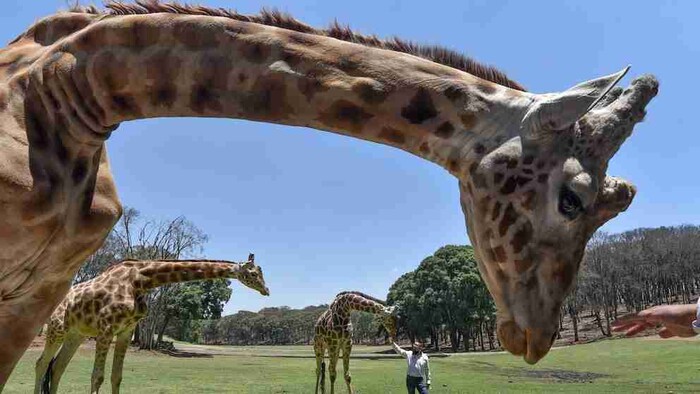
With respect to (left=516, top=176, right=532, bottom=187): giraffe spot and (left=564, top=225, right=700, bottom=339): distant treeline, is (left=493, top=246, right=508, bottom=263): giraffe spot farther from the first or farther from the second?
(left=564, top=225, right=700, bottom=339): distant treeline

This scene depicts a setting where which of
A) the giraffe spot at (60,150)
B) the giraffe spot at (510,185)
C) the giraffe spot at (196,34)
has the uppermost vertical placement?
the giraffe spot at (196,34)

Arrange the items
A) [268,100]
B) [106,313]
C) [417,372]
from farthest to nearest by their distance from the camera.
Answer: [417,372], [106,313], [268,100]

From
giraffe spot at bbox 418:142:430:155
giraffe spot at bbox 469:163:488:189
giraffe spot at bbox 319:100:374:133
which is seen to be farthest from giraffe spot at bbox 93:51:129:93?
giraffe spot at bbox 469:163:488:189

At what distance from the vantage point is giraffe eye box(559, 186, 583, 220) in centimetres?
220

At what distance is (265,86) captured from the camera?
2.83 meters

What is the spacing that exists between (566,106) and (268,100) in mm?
1362

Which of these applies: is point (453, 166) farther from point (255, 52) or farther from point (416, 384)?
point (416, 384)

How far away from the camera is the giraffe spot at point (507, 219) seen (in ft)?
7.47

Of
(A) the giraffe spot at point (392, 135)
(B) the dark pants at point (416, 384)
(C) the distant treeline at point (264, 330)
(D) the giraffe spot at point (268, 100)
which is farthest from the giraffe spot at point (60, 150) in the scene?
(C) the distant treeline at point (264, 330)

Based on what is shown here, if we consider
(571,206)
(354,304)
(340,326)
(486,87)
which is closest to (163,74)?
(486,87)

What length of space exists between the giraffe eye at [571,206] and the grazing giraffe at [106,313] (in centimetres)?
886

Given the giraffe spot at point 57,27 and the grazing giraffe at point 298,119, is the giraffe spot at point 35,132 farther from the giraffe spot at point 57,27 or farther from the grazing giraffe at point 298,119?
the giraffe spot at point 57,27

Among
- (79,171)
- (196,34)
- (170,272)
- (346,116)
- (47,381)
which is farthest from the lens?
(170,272)

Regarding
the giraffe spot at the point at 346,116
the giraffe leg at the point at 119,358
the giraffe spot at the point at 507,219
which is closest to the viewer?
the giraffe spot at the point at 507,219
